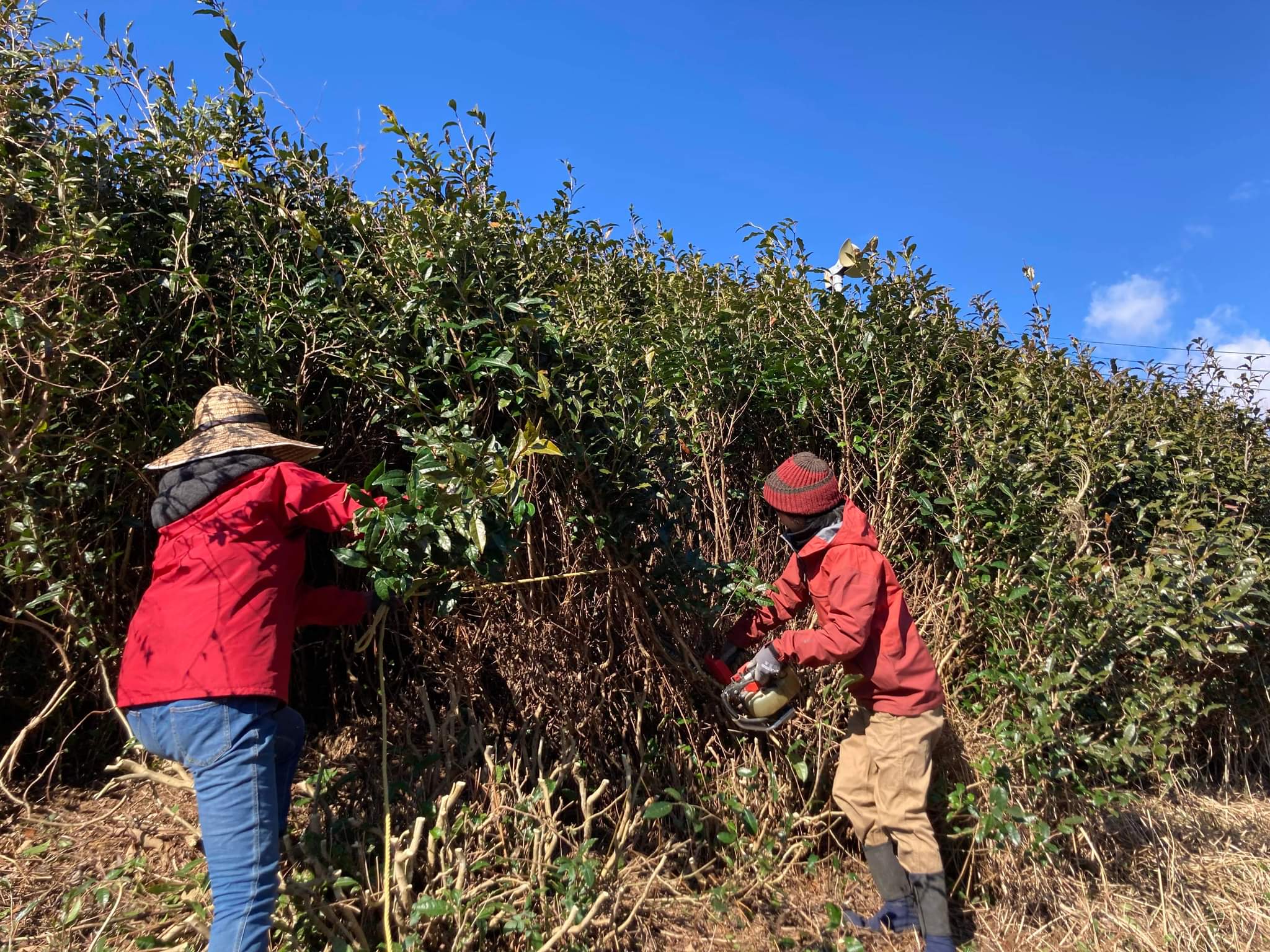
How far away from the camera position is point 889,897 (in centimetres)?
282

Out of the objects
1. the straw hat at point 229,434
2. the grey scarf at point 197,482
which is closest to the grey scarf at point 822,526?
the straw hat at point 229,434

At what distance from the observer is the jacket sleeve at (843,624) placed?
2.67m

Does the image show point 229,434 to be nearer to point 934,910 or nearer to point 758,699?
point 758,699

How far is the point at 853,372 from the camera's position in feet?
11.9

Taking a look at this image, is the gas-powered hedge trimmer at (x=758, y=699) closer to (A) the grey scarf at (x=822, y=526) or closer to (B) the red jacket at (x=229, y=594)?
A: (A) the grey scarf at (x=822, y=526)

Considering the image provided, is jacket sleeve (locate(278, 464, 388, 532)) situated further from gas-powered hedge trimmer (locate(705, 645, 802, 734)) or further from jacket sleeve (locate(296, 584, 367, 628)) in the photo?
gas-powered hedge trimmer (locate(705, 645, 802, 734))

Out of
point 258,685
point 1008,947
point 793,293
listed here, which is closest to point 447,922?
point 258,685

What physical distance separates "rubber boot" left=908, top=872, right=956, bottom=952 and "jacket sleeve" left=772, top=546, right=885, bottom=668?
0.77 m

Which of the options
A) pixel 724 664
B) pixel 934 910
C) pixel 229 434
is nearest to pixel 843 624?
pixel 724 664

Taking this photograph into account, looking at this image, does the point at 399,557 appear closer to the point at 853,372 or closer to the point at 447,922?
the point at 447,922

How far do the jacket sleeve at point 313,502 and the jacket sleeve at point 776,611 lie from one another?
1519 millimetres

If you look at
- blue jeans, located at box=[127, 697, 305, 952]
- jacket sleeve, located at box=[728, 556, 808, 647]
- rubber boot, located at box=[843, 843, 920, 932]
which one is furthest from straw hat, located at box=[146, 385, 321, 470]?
rubber boot, located at box=[843, 843, 920, 932]

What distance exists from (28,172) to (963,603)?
3.63m

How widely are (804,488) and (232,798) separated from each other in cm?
197
